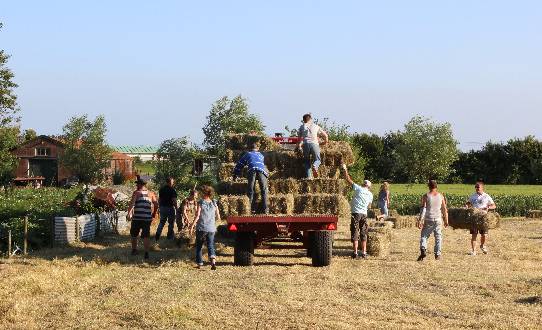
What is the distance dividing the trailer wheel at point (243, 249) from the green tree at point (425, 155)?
2576 inches

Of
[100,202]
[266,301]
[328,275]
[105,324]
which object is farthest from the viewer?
[100,202]

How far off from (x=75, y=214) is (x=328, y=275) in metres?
10.3

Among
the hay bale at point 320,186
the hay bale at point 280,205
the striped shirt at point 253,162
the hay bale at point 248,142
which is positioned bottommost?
the hay bale at point 280,205

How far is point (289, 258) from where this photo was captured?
16641mm

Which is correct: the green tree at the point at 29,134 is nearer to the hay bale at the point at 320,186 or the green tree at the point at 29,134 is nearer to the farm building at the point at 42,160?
the farm building at the point at 42,160

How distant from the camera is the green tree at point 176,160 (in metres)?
53.9

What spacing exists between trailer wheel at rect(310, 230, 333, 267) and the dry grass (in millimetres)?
218

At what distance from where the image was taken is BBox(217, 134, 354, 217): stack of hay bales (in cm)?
1658

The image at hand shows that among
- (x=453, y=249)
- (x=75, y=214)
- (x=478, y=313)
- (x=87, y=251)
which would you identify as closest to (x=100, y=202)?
(x=75, y=214)

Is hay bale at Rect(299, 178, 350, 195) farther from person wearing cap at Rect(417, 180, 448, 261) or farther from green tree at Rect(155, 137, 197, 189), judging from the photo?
green tree at Rect(155, 137, 197, 189)

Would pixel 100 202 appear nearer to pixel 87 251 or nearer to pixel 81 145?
pixel 87 251

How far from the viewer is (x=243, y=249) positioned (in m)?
15.0

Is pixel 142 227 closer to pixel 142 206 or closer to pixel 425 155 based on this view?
pixel 142 206

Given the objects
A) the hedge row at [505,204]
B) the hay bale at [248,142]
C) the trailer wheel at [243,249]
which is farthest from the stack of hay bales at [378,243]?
the hedge row at [505,204]
